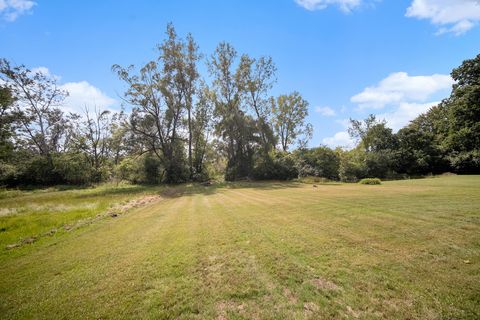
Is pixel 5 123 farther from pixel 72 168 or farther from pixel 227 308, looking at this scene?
→ pixel 227 308

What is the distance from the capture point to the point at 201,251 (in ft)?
15.0

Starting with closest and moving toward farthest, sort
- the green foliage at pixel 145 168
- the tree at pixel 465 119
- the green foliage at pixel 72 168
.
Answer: the tree at pixel 465 119 → the green foliage at pixel 72 168 → the green foliage at pixel 145 168

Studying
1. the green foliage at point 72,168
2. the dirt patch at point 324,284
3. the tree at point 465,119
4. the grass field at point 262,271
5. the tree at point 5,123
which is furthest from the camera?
the green foliage at point 72,168

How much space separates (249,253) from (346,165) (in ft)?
83.7

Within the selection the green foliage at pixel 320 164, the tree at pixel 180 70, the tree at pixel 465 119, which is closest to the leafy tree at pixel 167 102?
the tree at pixel 180 70

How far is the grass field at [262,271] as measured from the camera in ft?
8.84

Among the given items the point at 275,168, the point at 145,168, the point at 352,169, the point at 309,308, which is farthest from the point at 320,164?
the point at 309,308

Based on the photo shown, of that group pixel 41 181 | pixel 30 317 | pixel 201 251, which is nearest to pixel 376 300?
pixel 201 251

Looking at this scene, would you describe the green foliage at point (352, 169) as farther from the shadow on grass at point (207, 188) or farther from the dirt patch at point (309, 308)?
the dirt patch at point (309, 308)

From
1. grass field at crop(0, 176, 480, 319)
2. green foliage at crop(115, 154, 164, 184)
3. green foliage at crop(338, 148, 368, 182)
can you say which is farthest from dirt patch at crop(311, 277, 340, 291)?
green foliage at crop(115, 154, 164, 184)

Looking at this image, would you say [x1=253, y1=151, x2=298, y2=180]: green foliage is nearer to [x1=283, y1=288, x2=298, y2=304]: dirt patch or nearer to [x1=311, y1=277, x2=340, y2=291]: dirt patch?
[x1=311, y1=277, x2=340, y2=291]: dirt patch

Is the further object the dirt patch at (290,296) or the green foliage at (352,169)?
the green foliage at (352,169)

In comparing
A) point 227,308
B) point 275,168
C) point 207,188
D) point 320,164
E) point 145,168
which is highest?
point 145,168

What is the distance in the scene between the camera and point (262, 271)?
143 inches
